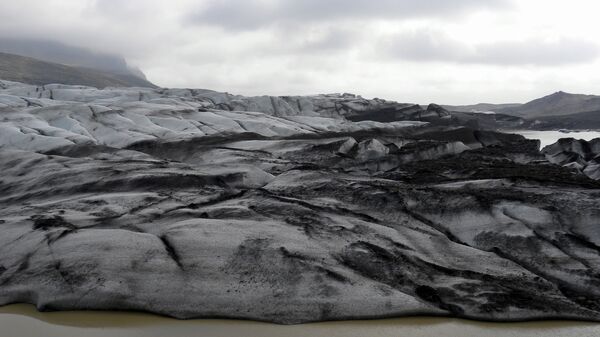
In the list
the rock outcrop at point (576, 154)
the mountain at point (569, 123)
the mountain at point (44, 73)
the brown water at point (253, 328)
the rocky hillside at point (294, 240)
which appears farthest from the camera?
the mountain at point (44, 73)

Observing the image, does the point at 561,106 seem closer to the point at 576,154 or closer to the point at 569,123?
the point at 569,123

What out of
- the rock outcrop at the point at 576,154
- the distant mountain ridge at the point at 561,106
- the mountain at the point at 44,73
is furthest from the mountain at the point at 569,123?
the mountain at the point at 44,73

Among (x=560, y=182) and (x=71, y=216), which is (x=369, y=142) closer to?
(x=560, y=182)

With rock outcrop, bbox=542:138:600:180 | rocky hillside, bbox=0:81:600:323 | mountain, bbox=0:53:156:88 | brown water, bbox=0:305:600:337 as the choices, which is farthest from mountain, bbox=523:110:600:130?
brown water, bbox=0:305:600:337

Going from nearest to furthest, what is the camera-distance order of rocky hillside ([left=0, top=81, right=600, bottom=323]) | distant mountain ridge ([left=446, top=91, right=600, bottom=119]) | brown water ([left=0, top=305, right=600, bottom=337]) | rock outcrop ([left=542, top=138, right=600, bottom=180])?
brown water ([left=0, top=305, right=600, bottom=337]) → rocky hillside ([left=0, top=81, right=600, bottom=323]) → rock outcrop ([left=542, top=138, right=600, bottom=180]) → distant mountain ridge ([left=446, top=91, right=600, bottom=119])

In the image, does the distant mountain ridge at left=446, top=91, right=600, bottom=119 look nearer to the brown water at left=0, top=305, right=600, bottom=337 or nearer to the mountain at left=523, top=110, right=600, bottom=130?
the mountain at left=523, top=110, right=600, bottom=130

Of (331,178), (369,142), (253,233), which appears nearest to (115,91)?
(369,142)

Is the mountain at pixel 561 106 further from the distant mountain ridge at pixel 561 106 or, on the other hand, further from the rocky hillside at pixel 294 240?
the rocky hillside at pixel 294 240
